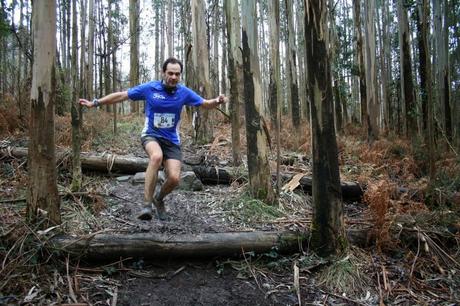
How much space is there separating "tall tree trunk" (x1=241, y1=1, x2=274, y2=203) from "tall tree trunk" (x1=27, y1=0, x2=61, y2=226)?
2579 millimetres

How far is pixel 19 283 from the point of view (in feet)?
10.5

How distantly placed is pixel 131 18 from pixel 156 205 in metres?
14.8

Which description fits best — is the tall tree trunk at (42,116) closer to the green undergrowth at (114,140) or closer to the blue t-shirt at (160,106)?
the blue t-shirt at (160,106)

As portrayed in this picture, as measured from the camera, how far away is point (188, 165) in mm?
6844

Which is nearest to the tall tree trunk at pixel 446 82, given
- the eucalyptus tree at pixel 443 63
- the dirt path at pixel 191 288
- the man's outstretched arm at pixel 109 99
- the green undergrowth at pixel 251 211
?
the eucalyptus tree at pixel 443 63

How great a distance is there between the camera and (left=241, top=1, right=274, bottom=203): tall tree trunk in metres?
5.38

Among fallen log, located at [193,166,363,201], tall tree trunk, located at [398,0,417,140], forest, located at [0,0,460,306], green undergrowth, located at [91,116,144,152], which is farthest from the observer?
tall tree trunk, located at [398,0,417,140]

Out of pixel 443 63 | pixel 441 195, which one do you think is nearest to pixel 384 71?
pixel 443 63

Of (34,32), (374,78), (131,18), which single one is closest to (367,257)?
(34,32)

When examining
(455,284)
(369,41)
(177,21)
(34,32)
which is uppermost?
(177,21)

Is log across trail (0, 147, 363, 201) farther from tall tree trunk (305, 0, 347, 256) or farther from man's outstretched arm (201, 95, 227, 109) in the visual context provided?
tall tree trunk (305, 0, 347, 256)

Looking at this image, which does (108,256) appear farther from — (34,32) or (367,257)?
(367,257)

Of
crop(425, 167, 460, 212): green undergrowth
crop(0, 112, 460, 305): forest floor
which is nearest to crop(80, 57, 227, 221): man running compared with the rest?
crop(0, 112, 460, 305): forest floor

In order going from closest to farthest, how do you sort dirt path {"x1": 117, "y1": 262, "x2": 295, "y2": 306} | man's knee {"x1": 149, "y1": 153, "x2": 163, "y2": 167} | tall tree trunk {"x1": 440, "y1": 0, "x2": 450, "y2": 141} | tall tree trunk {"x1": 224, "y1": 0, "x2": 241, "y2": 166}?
dirt path {"x1": 117, "y1": 262, "x2": 295, "y2": 306} → man's knee {"x1": 149, "y1": 153, "x2": 163, "y2": 167} → tall tree trunk {"x1": 224, "y1": 0, "x2": 241, "y2": 166} → tall tree trunk {"x1": 440, "y1": 0, "x2": 450, "y2": 141}
